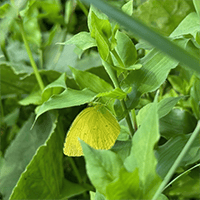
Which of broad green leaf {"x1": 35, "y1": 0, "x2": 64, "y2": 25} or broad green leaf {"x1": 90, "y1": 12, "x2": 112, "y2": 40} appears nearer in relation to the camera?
broad green leaf {"x1": 90, "y1": 12, "x2": 112, "y2": 40}

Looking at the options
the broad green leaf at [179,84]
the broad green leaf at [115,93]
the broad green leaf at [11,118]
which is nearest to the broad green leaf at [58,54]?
the broad green leaf at [11,118]

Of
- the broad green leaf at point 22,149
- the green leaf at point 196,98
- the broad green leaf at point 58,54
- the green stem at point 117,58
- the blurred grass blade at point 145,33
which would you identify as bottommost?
the broad green leaf at point 22,149

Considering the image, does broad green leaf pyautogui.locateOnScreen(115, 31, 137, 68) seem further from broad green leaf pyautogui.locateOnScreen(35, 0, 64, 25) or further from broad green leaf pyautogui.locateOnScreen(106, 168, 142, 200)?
broad green leaf pyautogui.locateOnScreen(35, 0, 64, 25)

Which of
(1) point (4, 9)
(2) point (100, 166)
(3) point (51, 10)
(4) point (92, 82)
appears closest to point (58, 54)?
(3) point (51, 10)

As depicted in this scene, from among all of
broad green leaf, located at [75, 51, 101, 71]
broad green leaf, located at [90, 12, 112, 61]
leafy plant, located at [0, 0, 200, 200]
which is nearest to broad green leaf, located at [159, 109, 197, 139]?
leafy plant, located at [0, 0, 200, 200]

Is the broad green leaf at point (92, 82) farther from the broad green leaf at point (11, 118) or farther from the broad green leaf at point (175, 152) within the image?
the broad green leaf at point (11, 118)

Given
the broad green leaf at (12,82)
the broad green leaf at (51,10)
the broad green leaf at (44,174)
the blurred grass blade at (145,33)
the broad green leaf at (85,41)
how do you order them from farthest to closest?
the broad green leaf at (51,10)
the broad green leaf at (12,82)
the broad green leaf at (44,174)
the broad green leaf at (85,41)
the blurred grass blade at (145,33)
